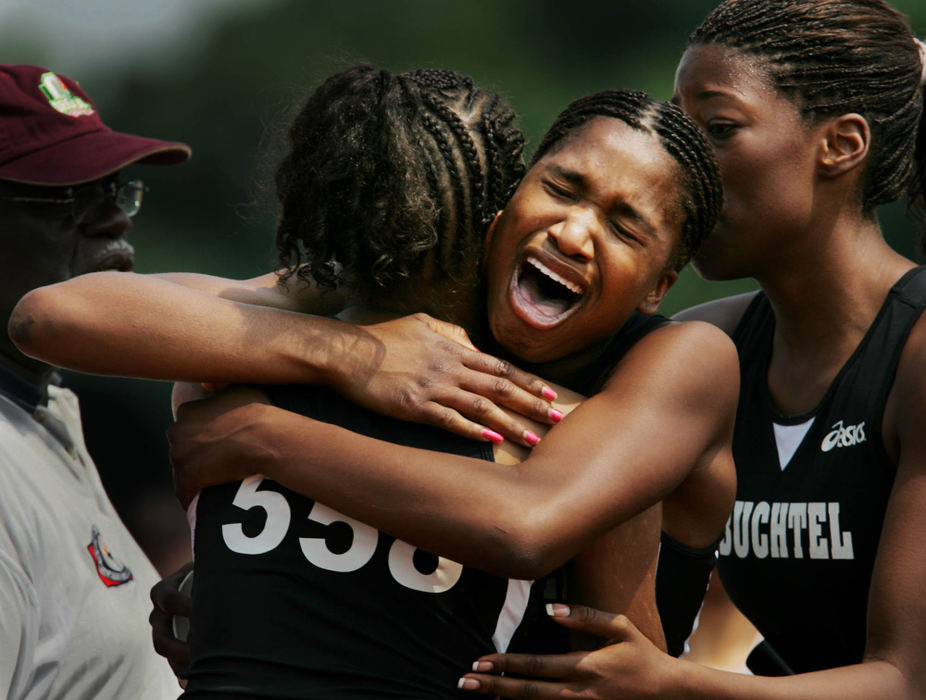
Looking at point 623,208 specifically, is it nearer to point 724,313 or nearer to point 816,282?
point 816,282

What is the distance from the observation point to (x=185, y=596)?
8.83ft

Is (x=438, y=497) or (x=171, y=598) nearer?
(x=438, y=497)

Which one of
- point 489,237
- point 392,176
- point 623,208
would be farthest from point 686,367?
point 392,176

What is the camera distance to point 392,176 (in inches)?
86.6

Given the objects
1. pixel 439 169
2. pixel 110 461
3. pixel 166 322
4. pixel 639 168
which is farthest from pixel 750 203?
pixel 110 461

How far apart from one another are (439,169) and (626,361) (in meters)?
0.46

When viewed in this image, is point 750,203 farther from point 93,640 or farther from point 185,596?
point 93,640

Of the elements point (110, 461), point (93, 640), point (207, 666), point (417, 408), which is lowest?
point (110, 461)

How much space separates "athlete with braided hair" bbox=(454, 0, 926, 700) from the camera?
2.88 m

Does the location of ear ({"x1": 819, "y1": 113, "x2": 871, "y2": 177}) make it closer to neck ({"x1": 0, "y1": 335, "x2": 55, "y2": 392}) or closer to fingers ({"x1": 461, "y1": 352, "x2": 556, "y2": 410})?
fingers ({"x1": 461, "y1": 352, "x2": 556, "y2": 410})

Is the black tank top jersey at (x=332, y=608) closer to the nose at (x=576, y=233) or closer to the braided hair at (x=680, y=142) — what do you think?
the nose at (x=576, y=233)

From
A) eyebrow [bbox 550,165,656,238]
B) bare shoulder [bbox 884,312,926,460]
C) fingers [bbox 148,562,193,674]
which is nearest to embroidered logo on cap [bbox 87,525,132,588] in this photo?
fingers [bbox 148,562,193,674]

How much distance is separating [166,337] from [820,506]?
151cm

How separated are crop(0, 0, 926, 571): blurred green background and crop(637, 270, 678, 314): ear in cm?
585
